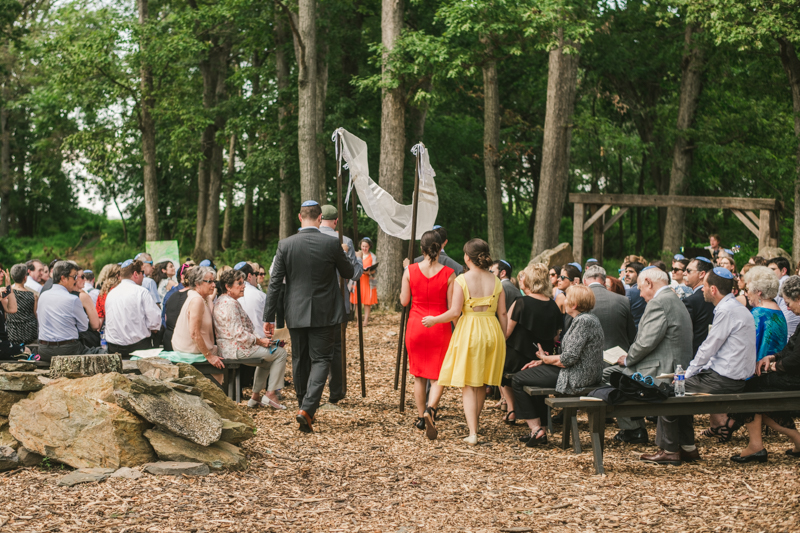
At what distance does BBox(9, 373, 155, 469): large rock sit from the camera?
496cm

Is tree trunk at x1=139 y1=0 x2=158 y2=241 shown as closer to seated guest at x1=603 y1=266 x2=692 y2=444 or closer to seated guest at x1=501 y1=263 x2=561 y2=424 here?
seated guest at x1=501 y1=263 x2=561 y2=424

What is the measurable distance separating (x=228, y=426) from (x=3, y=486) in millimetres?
1530

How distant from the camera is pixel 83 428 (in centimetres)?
503

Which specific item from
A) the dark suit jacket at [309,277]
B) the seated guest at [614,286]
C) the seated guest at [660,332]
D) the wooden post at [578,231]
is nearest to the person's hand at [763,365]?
the seated guest at [660,332]

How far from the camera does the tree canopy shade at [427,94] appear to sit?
14609 mm

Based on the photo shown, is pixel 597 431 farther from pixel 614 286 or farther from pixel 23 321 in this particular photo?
pixel 23 321

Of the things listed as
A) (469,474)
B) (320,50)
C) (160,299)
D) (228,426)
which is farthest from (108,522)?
(320,50)

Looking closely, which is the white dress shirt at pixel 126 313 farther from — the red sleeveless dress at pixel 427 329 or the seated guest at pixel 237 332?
the red sleeveless dress at pixel 427 329

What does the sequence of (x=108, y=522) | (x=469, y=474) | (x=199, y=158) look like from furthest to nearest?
(x=199, y=158), (x=469, y=474), (x=108, y=522)

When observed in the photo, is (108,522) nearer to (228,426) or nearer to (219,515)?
(219,515)

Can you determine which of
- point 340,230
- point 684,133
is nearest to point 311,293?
point 340,230

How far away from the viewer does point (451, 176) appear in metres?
23.2

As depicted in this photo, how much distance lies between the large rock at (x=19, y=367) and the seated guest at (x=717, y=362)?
529 cm

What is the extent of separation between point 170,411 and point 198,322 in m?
1.60
